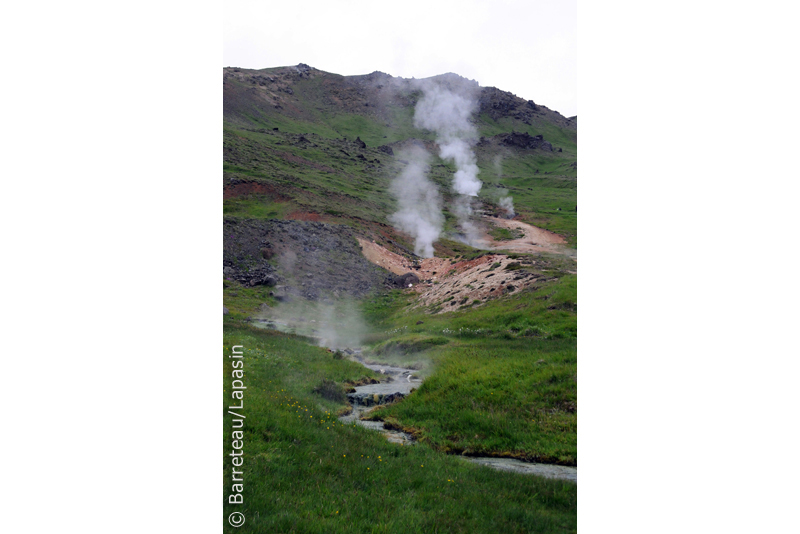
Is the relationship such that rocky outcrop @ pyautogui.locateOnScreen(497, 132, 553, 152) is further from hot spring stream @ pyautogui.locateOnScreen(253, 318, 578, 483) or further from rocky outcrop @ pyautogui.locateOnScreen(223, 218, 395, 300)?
hot spring stream @ pyautogui.locateOnScreen(253, 318, 578, 483)

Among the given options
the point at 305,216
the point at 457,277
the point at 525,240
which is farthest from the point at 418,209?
the point at 457,277

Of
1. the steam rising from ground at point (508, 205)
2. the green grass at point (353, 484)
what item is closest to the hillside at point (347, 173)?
the steam rising from ground at point (508, 205)

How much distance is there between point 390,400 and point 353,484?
7467mm

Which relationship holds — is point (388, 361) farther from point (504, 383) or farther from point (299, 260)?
point (299, 260)

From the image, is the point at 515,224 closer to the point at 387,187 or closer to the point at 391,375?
the point at 387,187

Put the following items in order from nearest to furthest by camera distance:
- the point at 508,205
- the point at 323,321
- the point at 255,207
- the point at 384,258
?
the point at 323,321 → the point at 384,258 → the point at 255,207 → the point at 508,205

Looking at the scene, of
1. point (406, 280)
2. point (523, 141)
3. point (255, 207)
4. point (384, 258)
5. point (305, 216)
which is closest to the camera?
point (406, 280)

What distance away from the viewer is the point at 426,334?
24.9m

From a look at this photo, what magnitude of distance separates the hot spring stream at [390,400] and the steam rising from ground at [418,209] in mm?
33653

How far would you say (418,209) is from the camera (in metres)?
75.3

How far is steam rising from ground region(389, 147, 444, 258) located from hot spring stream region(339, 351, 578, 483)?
33.7 m

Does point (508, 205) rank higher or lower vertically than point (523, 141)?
lower

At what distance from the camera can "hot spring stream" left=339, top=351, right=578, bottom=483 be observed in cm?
1019

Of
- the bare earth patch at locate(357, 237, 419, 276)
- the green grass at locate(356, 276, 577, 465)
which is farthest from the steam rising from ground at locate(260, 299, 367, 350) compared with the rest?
the bare earth patch at locate(357, 237, 419, 276)
